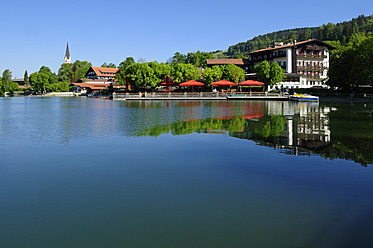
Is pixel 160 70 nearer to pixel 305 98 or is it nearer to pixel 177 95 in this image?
pixel 177 95

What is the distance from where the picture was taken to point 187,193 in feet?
31.3

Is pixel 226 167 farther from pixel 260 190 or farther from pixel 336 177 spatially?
pixel 336 177

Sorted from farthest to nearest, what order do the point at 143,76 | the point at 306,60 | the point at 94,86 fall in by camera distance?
the point at 94,86 < the point at 306,60 < the point at 143,76

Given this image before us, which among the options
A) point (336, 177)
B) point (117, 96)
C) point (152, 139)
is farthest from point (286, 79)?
point (336, 177)

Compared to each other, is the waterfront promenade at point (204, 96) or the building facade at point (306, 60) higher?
the building facade at point (306, 60)

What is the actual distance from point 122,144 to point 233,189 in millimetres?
9657

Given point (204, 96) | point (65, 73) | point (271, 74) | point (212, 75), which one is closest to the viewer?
point (204, 96)

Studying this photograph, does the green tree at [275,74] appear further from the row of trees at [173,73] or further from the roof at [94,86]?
the roof at [94,86]

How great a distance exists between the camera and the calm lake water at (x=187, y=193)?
22.2ft

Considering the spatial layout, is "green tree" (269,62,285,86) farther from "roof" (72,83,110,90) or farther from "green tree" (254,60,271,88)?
"roof" (72,83,110,90)

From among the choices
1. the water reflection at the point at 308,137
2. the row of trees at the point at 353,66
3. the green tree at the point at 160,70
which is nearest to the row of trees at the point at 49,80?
the green tree at the point at 160,70

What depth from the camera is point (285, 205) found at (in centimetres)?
846

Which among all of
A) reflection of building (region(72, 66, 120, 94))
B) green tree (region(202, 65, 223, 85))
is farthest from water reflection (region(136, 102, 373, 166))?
reflection of building (region(72, 66, 120, 94))

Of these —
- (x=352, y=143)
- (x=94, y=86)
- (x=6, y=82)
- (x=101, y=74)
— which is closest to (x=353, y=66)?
(x=352, y=143)
